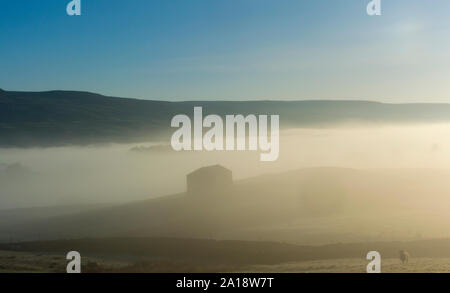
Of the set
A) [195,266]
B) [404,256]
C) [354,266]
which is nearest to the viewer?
[354,266]

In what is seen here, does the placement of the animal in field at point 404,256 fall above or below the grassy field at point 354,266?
above

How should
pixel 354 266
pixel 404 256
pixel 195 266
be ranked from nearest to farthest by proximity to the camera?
pixel 354 266 → pixel 404 256 → pixel 195 266

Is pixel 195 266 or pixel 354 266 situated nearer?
pixel 354 266

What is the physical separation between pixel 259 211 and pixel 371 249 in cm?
1925

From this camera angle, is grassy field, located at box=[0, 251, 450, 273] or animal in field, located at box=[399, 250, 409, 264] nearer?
grassy field, located at box=[0, 251, 450, 273]

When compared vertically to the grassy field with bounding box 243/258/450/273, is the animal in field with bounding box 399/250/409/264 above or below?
above

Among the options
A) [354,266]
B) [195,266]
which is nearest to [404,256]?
[354,266]

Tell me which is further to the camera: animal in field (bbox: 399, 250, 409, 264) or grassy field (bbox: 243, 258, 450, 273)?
animal in field (bbox: 399, 250, 409, 264)

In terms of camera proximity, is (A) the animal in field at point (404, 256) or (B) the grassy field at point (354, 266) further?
(A) the animal in field at point (404, 256)

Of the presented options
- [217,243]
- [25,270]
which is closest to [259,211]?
[217,243]

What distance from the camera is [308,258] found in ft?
135

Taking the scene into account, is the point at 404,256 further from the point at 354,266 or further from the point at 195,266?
the point at 195,266

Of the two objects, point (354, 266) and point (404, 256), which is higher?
point (404, 256)
